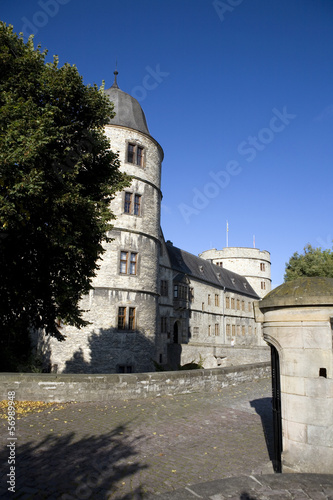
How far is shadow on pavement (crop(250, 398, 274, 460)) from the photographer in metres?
6.32

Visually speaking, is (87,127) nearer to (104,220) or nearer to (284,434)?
(104,220)

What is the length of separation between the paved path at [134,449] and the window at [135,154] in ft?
50.0

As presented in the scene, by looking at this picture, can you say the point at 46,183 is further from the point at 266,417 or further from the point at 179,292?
the point at 179,292

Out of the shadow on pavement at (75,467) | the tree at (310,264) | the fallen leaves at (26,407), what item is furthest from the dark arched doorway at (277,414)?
the tree at (310,264)

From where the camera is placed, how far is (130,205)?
20531mm

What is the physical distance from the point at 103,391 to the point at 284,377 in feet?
18.9

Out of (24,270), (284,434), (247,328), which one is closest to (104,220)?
(24,270)

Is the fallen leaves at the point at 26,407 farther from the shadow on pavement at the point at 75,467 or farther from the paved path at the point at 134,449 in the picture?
the shadow on pavement at the point at 75,467

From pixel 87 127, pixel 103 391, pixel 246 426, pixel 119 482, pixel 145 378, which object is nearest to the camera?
pixel 119 482

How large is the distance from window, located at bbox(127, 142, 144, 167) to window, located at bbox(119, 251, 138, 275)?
18.7 feet

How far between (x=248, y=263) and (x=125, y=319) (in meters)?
37.5

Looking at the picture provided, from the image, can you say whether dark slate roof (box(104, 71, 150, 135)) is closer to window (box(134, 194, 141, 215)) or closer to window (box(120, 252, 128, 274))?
window (box(134, 194, 141, 215))

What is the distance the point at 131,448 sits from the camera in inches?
225

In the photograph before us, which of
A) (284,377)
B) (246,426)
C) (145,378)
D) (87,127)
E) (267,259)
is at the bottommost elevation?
(246,426)
